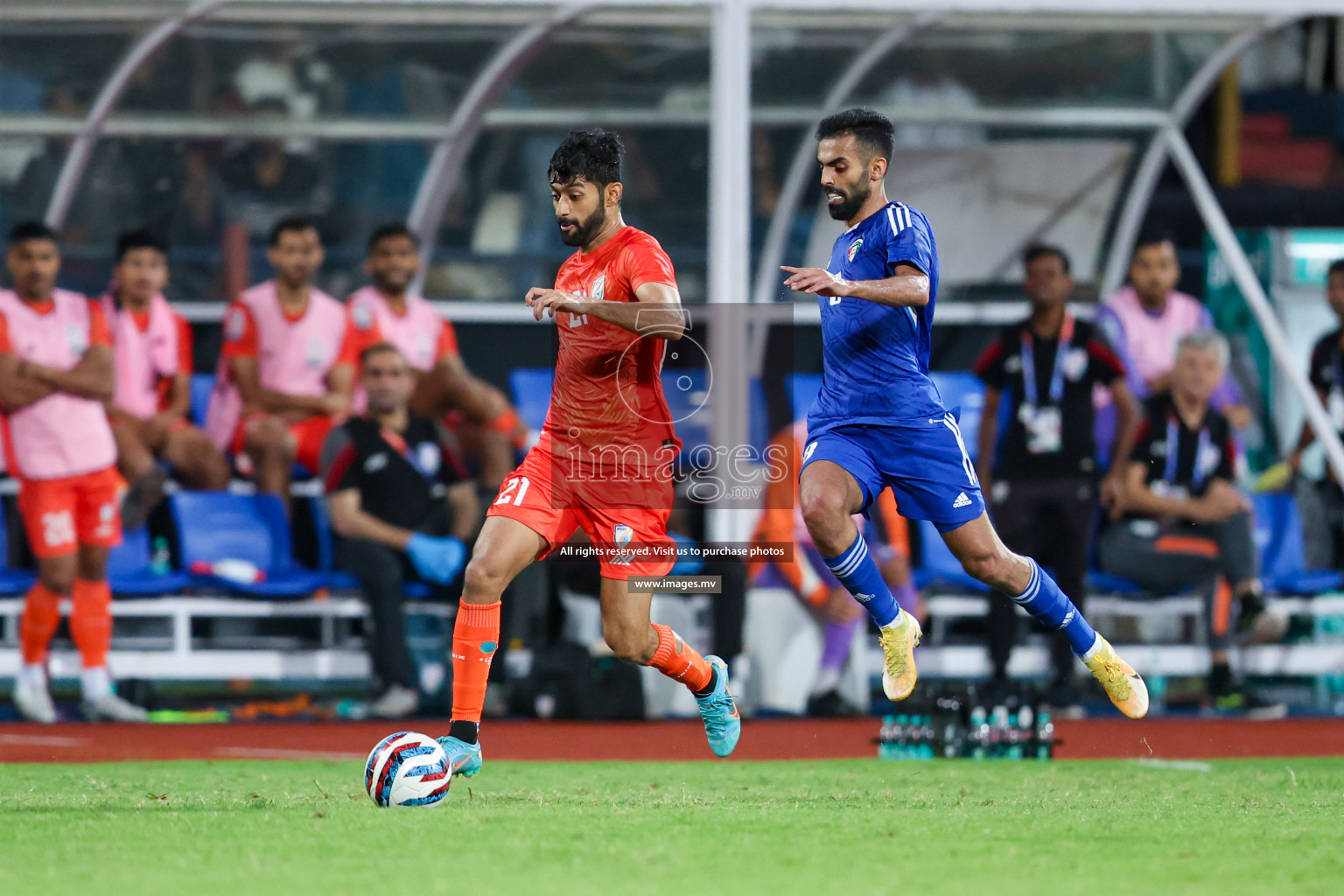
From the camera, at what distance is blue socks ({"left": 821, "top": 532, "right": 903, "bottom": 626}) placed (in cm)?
604

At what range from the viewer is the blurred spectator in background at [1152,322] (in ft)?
34.2

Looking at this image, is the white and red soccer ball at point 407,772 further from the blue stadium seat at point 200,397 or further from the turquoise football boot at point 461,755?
the blue stadium seat at point 200,397

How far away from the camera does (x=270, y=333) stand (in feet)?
33.3

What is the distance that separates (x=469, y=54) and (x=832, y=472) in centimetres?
588

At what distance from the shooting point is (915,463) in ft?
19.5

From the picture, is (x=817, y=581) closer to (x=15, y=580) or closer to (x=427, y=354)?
(x=427, y=354)

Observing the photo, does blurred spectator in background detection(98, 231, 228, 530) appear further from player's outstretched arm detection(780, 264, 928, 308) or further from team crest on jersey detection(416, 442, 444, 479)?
player's outstretched arm detection(780, 264, 928, 308)

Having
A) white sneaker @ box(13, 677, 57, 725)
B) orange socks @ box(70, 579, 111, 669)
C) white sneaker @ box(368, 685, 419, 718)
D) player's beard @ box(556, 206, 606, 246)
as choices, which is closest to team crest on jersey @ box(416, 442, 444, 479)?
white sneaker @ box(368, 685, 419, 718)

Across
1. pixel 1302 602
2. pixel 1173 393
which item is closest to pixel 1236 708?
pixel 1302 602

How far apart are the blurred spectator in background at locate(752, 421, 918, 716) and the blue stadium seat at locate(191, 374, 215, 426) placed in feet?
10.8

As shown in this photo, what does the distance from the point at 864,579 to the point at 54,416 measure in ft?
15.7

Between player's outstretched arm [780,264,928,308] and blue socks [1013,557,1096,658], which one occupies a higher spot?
player's outstretched arm [780,264,928,308]

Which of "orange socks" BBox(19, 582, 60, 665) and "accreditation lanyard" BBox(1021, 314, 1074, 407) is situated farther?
"accreditation lanyard" BBox(1021, 314, 1074, 407)

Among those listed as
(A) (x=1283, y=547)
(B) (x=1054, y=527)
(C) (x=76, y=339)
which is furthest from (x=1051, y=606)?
(C) (x=76, y=339)
